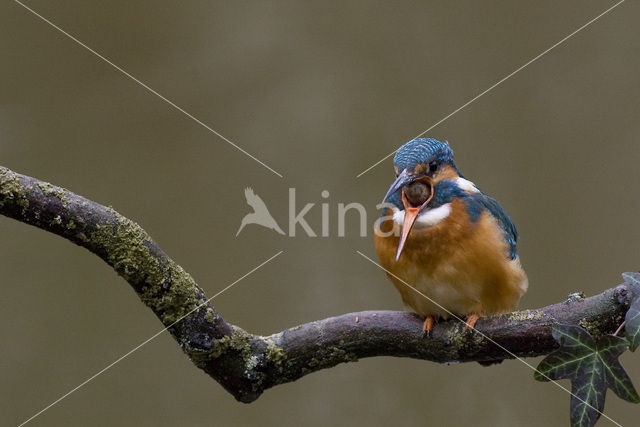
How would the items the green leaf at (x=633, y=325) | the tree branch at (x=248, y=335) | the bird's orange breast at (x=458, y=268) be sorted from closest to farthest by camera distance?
the green leaf at (x=633, y=325), the tree branch at (x=248, y=335), the bird's orange breast at (x=458, y=268)

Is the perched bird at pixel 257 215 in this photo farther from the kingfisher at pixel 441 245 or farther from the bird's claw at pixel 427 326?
the bird's claw at pixel 427 326

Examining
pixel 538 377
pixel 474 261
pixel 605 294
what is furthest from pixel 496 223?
pixel 538 377

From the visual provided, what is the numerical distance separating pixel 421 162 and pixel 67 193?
3.36 ft

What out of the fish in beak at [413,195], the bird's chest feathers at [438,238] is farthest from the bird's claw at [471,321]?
the fish in beak at [413,195]

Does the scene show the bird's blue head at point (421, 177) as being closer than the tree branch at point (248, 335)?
No

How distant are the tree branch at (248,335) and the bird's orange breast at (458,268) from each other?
0.31ft

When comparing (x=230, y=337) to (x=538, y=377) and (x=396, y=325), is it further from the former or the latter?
(x=538, y=377)

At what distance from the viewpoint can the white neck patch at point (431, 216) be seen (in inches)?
95.4

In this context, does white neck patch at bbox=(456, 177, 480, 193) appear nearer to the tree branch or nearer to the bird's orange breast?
the bird's orange breast

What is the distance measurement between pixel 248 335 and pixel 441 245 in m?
0.62

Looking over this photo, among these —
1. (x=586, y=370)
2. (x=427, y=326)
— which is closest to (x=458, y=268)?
(x=427, y=326)

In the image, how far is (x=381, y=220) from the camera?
254cm

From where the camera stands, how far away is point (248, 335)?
221 cm

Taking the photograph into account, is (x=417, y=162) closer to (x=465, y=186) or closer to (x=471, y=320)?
(x=465, y=186)
